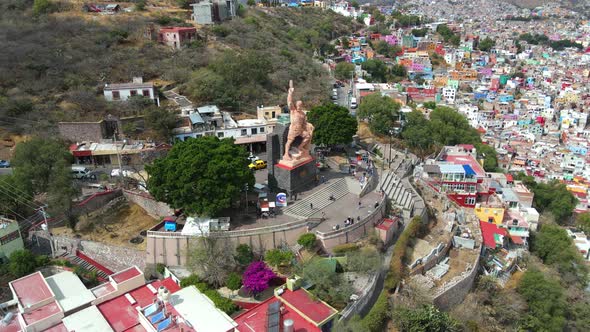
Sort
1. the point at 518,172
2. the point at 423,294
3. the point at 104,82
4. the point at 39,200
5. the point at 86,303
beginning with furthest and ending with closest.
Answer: the point at 518,172 < the point at 104,82 < the point at 39,200 < the point at 423,294 < the point at 86,303

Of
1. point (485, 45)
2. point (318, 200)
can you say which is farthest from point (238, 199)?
point (485, 45)

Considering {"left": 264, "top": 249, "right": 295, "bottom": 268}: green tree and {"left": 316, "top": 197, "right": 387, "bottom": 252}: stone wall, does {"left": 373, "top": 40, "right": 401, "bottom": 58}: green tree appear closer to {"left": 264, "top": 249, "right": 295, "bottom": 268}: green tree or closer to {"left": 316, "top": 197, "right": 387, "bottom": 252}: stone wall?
{"left": 316, "top": 197, "right": 387, "bottom": 252}: stone wall

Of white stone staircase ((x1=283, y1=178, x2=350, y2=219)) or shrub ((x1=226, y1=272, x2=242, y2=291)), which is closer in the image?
shrub ((x1=226, y1=272, x2=242, y2=291))

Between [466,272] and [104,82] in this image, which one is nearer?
[466,272]

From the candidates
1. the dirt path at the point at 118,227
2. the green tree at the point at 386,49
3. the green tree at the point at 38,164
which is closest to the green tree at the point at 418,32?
the green tree at the point at 386,49

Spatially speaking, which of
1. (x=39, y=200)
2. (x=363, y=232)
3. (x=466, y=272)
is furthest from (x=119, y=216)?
(x=466, y=272)

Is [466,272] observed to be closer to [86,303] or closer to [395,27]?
[86,303]

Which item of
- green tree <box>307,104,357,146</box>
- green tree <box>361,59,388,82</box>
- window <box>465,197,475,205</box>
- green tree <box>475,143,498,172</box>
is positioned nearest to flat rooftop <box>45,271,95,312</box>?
green tree <box>307,104,357,146</box>

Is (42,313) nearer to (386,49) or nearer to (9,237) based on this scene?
(9,237)

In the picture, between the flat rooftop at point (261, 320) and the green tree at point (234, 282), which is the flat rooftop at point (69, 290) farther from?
the flat rooftop at point (261, 320)
